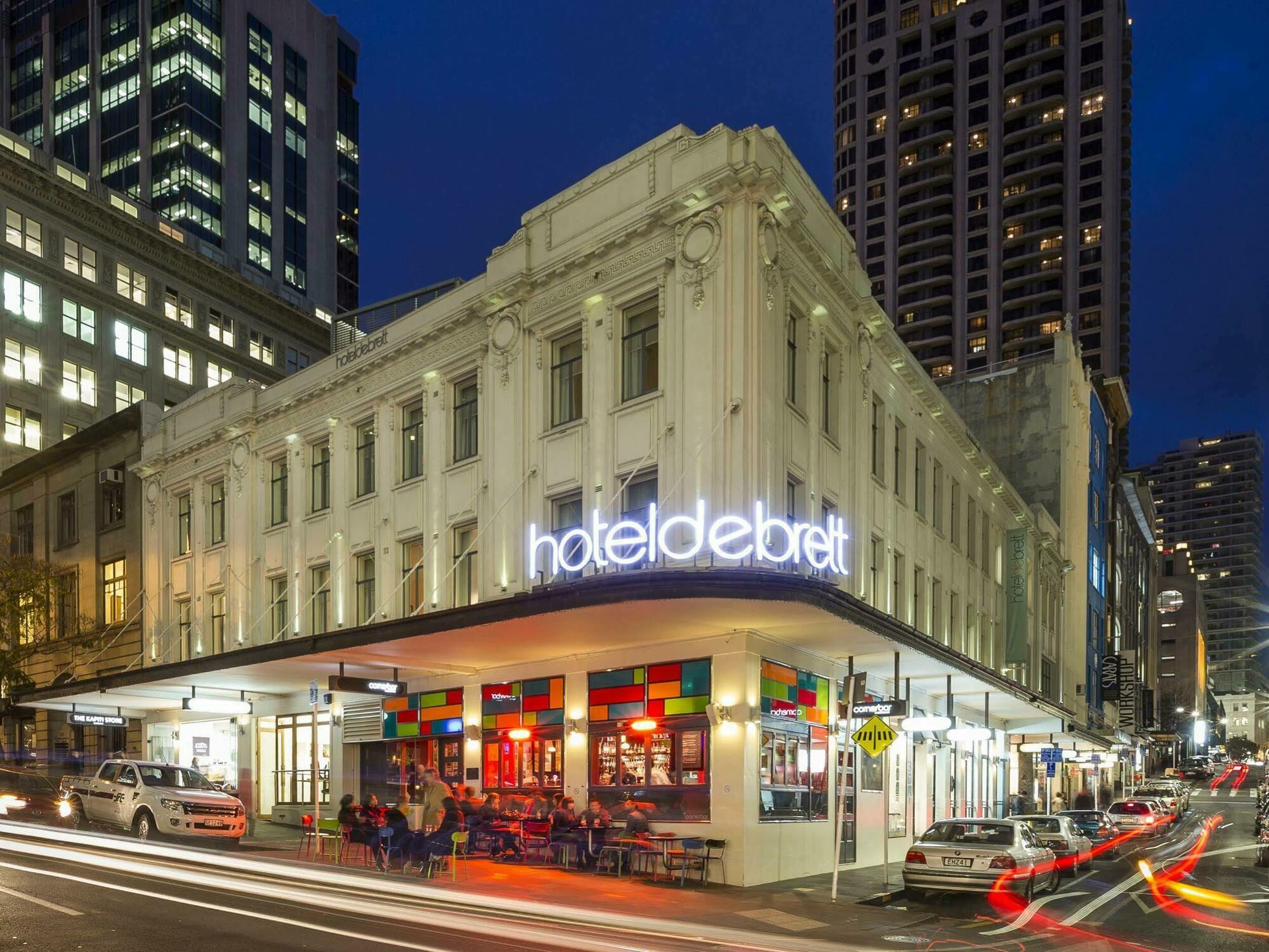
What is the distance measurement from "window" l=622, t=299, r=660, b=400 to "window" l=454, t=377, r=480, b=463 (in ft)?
16.0

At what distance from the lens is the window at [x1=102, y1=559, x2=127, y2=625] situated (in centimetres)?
3984

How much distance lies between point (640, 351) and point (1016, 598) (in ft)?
92.5

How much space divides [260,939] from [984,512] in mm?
35756

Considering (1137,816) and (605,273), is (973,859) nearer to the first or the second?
(605,273)

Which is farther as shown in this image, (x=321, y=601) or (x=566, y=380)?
(x=321, y=601)

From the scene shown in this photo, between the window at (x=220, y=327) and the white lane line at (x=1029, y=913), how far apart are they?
60.7m

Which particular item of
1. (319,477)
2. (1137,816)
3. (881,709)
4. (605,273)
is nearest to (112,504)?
(319,477)

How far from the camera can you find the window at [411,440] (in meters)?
29.0

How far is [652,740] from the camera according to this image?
22.1 metres

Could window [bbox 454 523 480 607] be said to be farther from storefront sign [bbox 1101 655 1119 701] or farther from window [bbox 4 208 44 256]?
storefront sign [bbox 1101 655 1119 701]

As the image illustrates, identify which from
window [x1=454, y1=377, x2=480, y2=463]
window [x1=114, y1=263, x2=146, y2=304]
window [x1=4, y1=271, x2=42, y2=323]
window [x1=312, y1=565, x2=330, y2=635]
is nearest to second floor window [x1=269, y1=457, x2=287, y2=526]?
window [x1=312, y1=565, x2=330, y2=635]

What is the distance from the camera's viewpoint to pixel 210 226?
315ft

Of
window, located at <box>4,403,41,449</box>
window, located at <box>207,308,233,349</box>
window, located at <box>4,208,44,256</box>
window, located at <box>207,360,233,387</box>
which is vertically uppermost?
window, located at <box>4,208,44,256</box>

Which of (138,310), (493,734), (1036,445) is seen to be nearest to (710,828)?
(493,734)
